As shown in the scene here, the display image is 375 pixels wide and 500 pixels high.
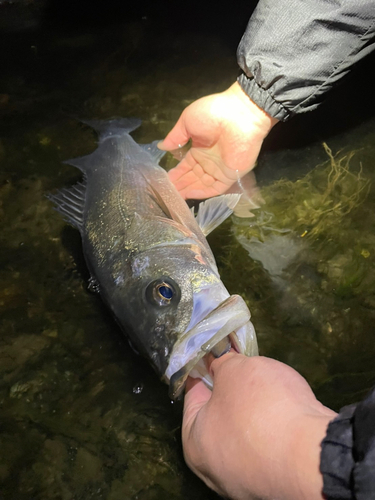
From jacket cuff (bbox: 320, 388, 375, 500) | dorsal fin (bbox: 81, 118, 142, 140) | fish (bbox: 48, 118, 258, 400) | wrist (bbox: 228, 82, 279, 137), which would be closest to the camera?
jacket cuff (bbox: 320, 388, 375, 500)

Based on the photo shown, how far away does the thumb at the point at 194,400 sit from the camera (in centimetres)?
158

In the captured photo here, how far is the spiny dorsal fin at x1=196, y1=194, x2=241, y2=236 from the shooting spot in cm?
259

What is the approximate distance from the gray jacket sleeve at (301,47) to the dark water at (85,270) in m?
0.79

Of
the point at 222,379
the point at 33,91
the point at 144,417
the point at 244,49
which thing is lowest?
the point at 144,417

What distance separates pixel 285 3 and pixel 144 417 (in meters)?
2.66

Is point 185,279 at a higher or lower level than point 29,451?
higher

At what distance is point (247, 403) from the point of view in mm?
1344

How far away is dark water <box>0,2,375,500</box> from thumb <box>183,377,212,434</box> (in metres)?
0.63

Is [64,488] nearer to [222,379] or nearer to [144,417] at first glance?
[144,417]

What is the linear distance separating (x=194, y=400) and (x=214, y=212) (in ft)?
4.39

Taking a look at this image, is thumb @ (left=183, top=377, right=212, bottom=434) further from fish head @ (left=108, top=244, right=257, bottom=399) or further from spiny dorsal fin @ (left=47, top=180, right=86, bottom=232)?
spiny dorsal fin @ (left=47, top=180, right=86, bottom=232)

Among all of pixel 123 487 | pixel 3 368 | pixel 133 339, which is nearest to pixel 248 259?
pixel 133 339

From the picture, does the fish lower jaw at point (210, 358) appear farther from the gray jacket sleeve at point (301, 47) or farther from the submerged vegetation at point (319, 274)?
the gray jacket sleeve at point (301, 47)

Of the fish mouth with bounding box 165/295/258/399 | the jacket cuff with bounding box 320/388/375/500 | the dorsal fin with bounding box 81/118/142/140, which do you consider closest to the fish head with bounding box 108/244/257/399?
the fish mouth with bounding box 165/295/258/399
